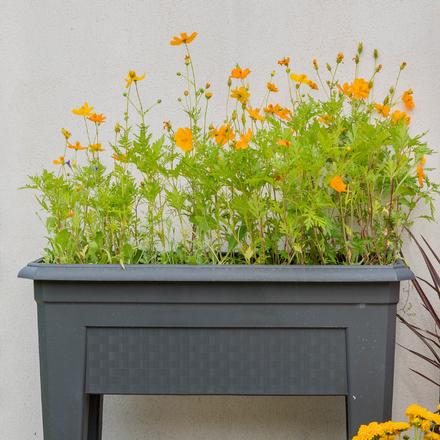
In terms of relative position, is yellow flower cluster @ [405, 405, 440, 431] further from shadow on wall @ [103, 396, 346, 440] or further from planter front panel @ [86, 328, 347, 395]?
shadow on wall @ [103, 396, 346, 440]

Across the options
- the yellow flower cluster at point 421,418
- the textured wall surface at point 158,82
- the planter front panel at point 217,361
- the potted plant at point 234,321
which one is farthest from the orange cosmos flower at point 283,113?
the yellow flower cluster at point 421,418

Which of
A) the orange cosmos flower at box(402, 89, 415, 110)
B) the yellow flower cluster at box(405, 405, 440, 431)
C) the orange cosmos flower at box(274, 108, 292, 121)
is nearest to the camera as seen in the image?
the yellow flower cluster at box(405, 405, 440, 431)

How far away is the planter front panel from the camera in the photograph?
32.7 inches

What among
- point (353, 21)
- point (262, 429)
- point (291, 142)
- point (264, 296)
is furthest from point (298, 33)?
point (262, 429)

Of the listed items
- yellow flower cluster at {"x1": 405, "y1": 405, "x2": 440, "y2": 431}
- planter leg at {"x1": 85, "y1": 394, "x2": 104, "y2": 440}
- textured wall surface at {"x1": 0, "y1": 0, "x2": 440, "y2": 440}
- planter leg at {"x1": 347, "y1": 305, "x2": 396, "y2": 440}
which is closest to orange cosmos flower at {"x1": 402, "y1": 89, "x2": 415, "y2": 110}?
textured wall surface at {"x1": 0, "y1": 0, "x2": 440, "y2": 440}

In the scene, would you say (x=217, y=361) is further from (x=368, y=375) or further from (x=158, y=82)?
(x=158, y=82)

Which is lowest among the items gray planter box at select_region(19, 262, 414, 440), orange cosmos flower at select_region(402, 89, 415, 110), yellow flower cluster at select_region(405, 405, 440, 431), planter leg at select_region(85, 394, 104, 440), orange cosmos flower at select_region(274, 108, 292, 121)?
planter leg at select_region(85, 394, 104, 440)

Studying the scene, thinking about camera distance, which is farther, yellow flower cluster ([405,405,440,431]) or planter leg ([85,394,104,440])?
planter leg ([85,394,104,440])

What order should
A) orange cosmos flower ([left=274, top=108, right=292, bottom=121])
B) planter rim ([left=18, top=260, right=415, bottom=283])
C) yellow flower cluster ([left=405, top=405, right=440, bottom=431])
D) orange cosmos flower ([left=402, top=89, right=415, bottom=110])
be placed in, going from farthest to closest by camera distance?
orange cosmos flower ([left=402, top=89, right=415, bottom=110])
orange cosmos flower ([left=274, top=108, right=292, bottom=121])
planter rim ([left=18, top=260, right=415, bottom=283])
yellow flower cluster ([left=405, top=405, right=440, bottom=431])

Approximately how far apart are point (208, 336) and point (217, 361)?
0.06 meters

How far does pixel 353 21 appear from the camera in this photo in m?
1.17

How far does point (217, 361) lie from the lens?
32.9 inches

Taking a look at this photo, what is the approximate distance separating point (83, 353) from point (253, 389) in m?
0.38

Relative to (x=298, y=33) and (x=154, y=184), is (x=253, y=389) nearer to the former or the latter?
(x=154, y=184)
